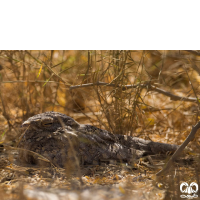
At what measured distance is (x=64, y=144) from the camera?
98.5 inches

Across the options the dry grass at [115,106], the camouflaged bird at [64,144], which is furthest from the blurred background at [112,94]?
the camouflaged bird at [64,144]

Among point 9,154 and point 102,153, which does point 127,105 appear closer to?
point 102,153

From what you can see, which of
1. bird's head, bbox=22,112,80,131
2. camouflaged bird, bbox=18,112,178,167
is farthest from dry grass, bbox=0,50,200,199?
bird's head, bbox=22,112,80,131

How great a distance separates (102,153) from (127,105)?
78cm

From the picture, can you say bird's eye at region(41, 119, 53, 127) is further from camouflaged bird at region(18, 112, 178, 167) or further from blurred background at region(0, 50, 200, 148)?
blurred background at region(0, 50, 200, 148)

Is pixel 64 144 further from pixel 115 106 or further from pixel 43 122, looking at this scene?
pixel 115 106

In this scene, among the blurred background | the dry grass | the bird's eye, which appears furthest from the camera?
the blurred background

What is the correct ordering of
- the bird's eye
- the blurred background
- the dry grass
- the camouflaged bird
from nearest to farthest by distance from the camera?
1. the dry grass
2. the camouflaged bird
3. the bird's eye
4. the blurred background

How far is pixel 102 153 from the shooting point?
104 inches

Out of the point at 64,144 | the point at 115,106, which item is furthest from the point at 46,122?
the point at 115,106

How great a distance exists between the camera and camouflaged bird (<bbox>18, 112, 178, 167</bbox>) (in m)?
2.47

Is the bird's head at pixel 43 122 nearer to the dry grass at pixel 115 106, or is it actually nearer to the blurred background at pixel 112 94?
the dry grass at pixel 115 106

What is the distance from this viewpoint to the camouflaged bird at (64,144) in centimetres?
247
